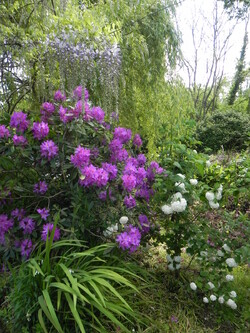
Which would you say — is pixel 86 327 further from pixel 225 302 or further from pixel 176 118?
pixel 176 118

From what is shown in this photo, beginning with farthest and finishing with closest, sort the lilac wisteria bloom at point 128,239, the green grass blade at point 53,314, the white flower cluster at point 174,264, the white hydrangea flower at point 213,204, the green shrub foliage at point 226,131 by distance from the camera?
the green shrub foliage at point 226,131 → the white flower cluster at point 174,264 → the white hydrangea flower at point 213,204 → the lilac wisteria bloom at point 128,239 → the green grass blade at point 53,314

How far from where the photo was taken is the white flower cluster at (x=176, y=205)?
6.07ft

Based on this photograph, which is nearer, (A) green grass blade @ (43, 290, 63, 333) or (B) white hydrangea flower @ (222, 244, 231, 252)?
(A) green grass blade @ (43, 290, 63, 333)

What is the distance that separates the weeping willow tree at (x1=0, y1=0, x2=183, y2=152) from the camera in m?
1.92

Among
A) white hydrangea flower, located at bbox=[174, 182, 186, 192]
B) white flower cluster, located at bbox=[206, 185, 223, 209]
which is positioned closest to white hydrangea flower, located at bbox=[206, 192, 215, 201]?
white flower cluster, located at bbox=[206, 185, 223, 209]

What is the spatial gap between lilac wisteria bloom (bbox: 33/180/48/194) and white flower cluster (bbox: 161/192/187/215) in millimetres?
796

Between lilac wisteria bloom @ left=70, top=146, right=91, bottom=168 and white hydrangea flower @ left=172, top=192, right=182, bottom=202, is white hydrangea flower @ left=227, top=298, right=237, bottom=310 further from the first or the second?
lilac wisteria bloom @ left=70, top=146, right=91, bottom=168

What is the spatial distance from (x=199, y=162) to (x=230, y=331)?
43.3 inches

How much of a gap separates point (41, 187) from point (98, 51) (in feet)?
3.25

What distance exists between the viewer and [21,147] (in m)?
1.88

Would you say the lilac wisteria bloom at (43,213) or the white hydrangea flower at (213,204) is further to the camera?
the white hydrangea flower at (213,204)

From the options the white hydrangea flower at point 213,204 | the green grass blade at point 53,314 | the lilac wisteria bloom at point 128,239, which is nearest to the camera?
the green grass blade at point 53,314

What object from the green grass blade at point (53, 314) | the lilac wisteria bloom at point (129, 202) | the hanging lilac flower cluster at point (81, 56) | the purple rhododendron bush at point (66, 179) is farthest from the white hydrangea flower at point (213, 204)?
the green grass blade at point (53, 314)

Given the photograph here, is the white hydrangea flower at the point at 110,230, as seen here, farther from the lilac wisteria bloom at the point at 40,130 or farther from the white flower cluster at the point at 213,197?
the lilac wisteria bloom at the point at 40,130
